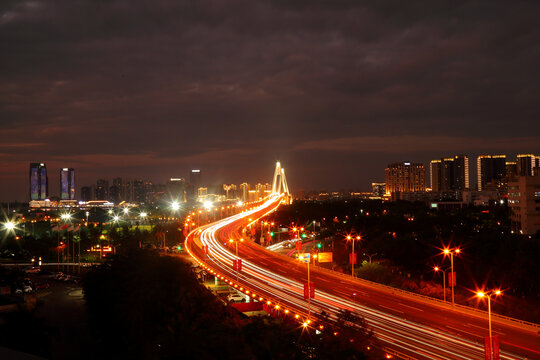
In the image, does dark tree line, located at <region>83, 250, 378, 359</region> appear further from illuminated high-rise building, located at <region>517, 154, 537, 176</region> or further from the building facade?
illuminated high-rise building, located at <region>517, 154, 537, 176</region>

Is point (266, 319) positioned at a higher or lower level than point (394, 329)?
higher

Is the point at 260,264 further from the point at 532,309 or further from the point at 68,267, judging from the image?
the point at 68,267

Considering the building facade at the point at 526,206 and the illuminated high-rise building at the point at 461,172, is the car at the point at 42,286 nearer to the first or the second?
the building facade at the point at 526,206

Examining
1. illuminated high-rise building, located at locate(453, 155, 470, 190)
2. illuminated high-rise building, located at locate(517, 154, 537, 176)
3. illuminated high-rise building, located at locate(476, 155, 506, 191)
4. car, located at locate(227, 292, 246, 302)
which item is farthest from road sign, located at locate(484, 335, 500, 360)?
illuminated high-rise building, located at locate(453, 155, 470, 190)

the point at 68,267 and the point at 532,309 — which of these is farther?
the point at 68,267

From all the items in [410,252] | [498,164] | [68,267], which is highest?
[498,164]

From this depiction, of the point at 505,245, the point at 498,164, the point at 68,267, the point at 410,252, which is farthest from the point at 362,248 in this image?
the point at 498,164

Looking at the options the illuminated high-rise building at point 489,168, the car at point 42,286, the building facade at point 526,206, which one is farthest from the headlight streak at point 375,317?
the illuminated high-rise building at point 489,168
